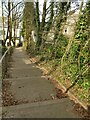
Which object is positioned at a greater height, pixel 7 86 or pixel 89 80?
pixel 89 80

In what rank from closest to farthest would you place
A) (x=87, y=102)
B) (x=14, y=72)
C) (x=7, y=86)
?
1. (x=87, y=102)
2. (x=7, y=86)
3. (x=14, y=72)

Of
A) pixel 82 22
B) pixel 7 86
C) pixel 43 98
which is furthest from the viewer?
pixel 82 22

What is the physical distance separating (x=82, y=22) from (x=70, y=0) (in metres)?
3.85

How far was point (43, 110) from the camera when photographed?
5.74 m

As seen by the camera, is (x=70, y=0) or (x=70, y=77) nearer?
(x=70, y=77)

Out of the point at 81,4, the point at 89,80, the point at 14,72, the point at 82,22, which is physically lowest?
the point at 14,72

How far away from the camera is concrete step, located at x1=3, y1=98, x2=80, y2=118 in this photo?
214 inches

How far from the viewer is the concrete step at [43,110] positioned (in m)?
5.43

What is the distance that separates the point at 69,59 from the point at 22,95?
2965 millimetres

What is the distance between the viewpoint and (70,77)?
828 cm

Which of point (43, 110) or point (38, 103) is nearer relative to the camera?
point (43, 110)

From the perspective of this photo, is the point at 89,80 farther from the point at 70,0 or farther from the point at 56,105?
the point at 70,0

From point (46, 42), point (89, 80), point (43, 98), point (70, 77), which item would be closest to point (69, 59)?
point (70, 77)

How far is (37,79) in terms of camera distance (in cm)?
920
